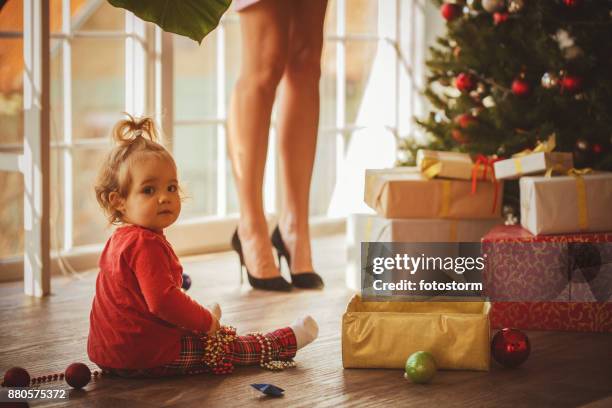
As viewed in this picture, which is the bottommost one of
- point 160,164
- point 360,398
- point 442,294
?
point 360,398

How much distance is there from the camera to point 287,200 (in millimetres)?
2852

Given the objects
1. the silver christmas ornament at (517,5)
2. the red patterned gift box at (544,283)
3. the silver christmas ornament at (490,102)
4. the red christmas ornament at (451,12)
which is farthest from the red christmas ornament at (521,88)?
the red patterned gift box at (544,283)

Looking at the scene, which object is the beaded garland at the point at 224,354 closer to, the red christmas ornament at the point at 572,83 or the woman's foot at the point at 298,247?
the woman's foot at the point at 298,247

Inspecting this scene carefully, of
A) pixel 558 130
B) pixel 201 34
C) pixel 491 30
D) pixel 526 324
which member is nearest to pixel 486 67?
pixel 491 30

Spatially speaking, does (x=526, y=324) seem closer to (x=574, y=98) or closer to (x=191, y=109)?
(x=574, y=98)

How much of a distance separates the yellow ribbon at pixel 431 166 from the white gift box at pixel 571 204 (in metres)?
0.31

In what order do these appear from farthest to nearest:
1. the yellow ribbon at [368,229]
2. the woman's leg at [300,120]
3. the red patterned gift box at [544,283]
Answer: the woman's leg at [300,120]
the yellow ribbon at [368,229]
the red patterned gift box at [544,283]

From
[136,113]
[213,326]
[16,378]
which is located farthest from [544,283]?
[136,113]

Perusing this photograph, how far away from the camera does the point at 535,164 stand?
2426 mm

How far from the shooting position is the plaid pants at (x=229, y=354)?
1.83 m

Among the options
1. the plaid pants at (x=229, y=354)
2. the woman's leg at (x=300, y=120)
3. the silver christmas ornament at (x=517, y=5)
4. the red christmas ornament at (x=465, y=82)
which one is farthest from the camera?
the red christmas ornament at (x=465, y=82)

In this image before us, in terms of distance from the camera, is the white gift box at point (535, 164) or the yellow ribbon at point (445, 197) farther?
the yellow ribbon at point (445, 197)

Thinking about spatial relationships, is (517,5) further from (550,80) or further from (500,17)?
(550,80)

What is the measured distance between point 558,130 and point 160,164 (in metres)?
1.44
